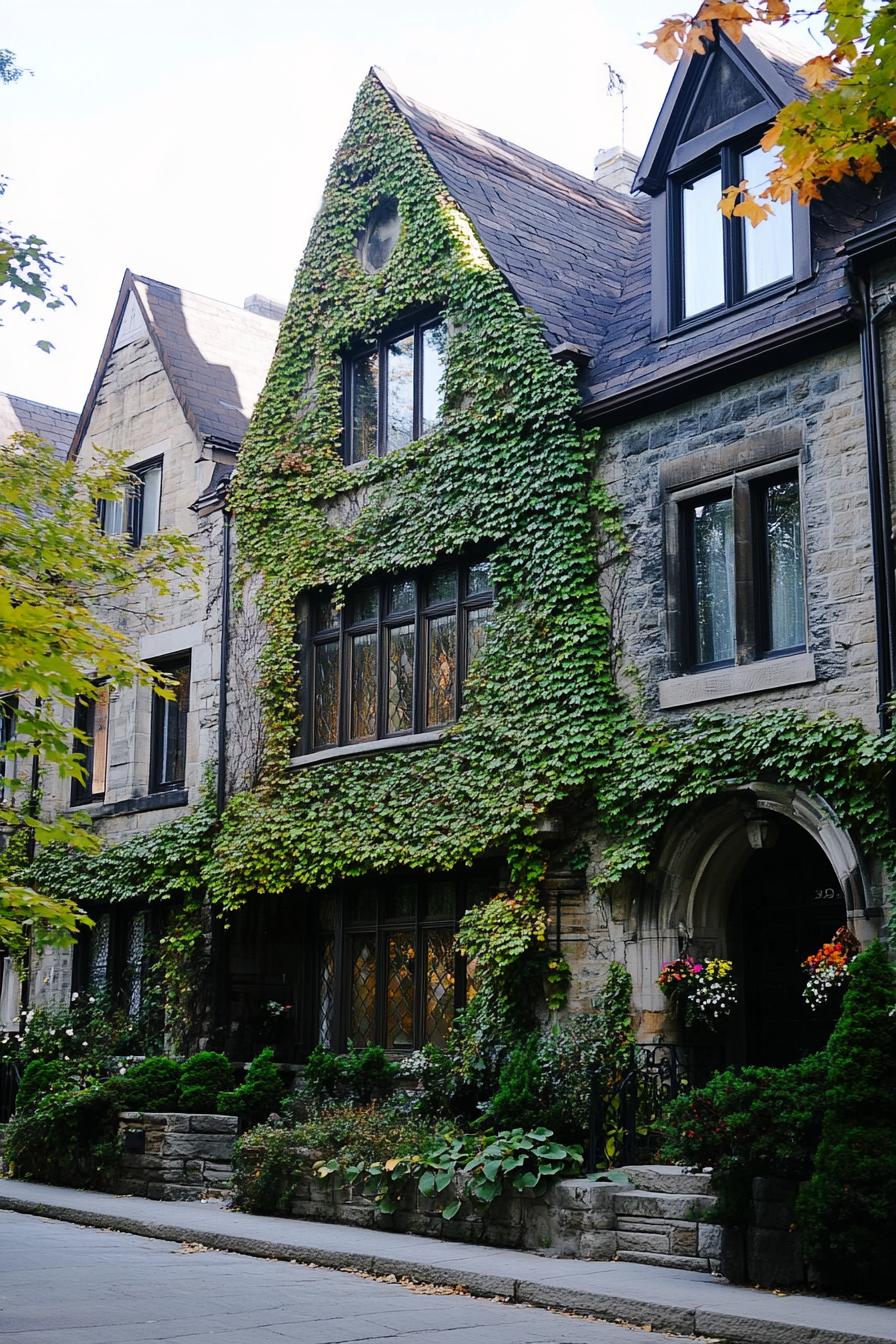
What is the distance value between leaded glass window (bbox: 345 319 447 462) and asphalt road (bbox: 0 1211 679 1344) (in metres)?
9.48

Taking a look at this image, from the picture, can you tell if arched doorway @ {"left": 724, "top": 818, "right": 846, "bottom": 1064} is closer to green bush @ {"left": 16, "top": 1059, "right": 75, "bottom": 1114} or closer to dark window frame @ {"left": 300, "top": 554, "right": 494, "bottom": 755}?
dark window frame @ {"left": 300, "top": 554, "right": 494, "bottom": 755}

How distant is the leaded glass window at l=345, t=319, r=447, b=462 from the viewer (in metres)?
17.3

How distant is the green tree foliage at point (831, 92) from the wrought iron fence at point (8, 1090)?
674 inches

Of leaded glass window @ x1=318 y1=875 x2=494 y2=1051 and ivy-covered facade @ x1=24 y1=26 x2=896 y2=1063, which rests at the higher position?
ivy-covered facade @ x1=24 y1=26 x2=896 y2=1063

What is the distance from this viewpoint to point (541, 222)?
18.2m

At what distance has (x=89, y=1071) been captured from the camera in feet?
60.6

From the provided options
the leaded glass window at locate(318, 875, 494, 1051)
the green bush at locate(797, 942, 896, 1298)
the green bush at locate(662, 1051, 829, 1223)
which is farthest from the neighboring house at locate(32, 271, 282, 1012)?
the green bush at locate(797, 942, 896, 1298)

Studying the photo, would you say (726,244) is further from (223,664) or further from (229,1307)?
(229,1307)

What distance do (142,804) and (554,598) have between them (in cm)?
826

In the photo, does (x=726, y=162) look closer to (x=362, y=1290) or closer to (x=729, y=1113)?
(x=729, y=1113)

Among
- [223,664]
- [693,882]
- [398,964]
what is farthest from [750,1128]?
[223,664]

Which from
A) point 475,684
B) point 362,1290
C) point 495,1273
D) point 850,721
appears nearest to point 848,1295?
point 495,1273

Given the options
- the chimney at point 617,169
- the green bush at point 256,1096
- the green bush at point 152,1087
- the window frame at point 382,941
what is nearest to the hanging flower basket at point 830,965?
the window frame at point 382,941

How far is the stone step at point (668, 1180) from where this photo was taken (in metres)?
10.9
